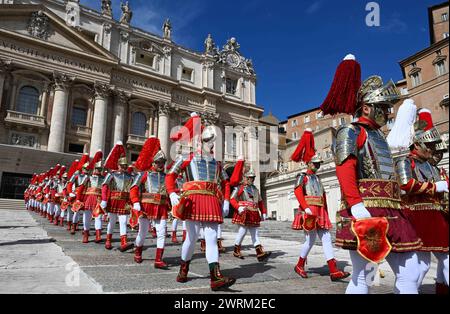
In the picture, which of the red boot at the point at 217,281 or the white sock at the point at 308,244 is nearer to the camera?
the red boot at the point at 217,281

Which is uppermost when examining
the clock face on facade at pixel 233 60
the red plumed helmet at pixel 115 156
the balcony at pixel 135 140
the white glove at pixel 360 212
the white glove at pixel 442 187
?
the clock face on facade at pixel 233 60

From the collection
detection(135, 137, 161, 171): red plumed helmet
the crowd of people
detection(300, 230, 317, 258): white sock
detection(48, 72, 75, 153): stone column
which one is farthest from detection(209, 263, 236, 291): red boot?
detection(48, 72, 75, 153): stone column

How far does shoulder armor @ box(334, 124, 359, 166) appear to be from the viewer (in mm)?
3051

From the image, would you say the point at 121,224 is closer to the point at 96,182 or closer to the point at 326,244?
the point at 96,182

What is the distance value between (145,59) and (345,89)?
3902 cm

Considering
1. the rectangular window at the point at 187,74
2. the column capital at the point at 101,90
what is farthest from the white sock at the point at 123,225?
the rectangular window at the point at 187,74

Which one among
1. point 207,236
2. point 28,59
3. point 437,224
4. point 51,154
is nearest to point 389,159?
point 437,224

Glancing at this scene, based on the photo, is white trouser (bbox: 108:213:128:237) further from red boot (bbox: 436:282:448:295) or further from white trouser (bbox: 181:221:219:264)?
red boot (bbox: 436:282:448:295)

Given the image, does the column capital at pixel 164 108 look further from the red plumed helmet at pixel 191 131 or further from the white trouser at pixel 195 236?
the white trouser at pixel 195 236

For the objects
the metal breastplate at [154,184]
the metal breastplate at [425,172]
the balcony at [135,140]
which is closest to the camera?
the metal breastplate at [425,172]

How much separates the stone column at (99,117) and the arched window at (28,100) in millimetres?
5440

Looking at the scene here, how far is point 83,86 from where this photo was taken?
32969mm

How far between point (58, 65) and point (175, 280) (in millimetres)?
32888

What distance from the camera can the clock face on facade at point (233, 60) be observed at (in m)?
47.8
